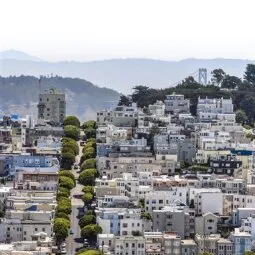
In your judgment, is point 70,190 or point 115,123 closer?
point 70,190

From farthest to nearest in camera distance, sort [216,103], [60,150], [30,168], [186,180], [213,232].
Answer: [216,103], [60,150], [30,168], [186,180], [213,232]

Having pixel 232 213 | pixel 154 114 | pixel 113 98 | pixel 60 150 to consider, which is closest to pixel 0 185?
pixel 60 150

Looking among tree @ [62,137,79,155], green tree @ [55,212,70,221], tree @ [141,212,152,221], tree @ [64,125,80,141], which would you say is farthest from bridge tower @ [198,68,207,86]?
tree @ [141,212,152,221]

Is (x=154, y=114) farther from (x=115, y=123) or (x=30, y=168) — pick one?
(x=30, y=168)

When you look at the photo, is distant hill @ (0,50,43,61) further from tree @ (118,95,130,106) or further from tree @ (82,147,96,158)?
tree @ (82,147,96,158)

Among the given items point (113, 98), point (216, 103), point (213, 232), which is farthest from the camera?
point (113, 98)

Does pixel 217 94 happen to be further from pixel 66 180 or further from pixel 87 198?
pixel 87 198

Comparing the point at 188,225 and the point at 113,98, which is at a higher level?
the point at 113,98
